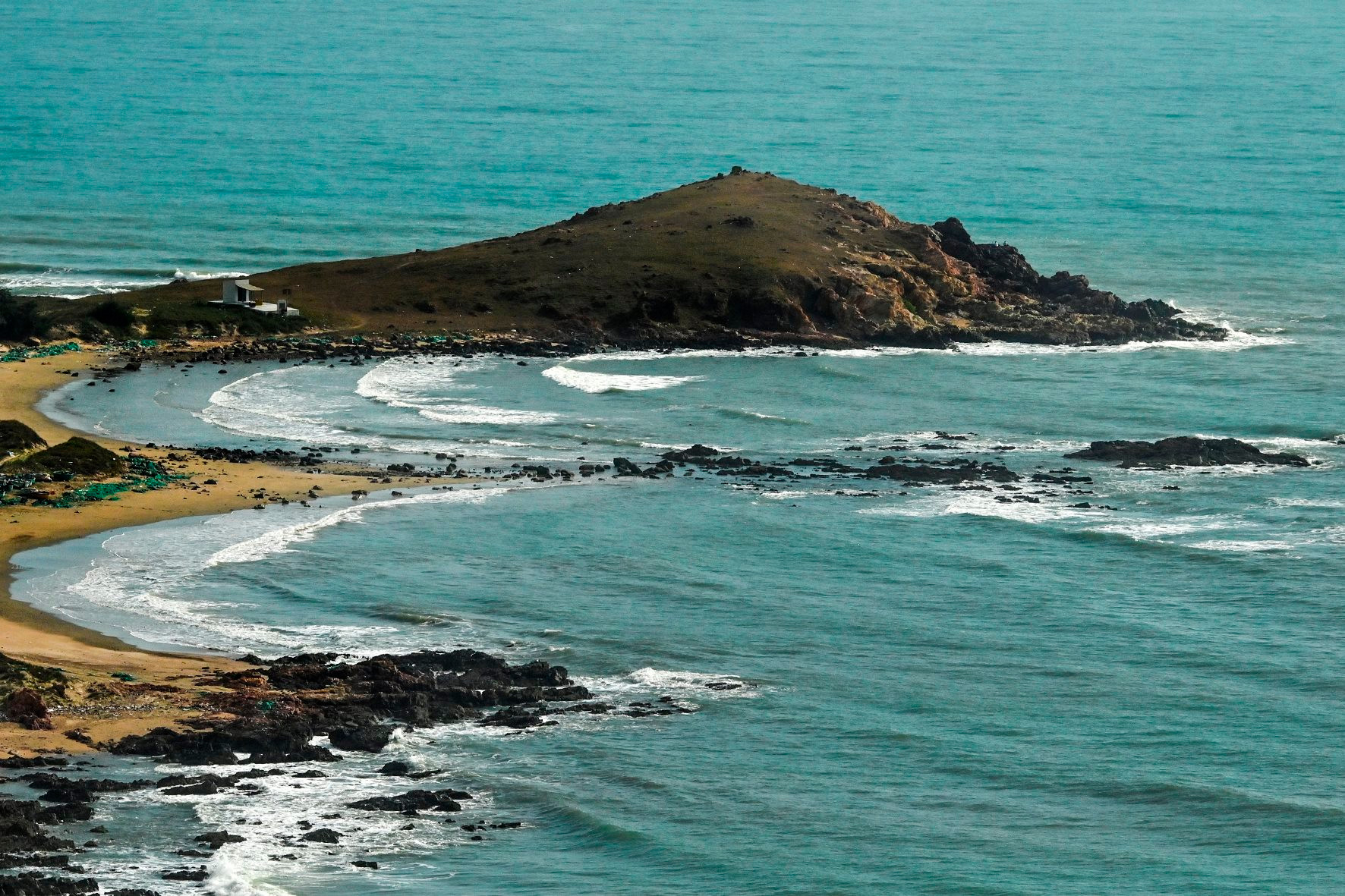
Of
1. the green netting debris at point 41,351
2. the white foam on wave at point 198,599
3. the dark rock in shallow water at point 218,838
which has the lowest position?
the dark rock in shallow water at point 218,838

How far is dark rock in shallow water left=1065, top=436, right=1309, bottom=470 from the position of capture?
66.4 metres

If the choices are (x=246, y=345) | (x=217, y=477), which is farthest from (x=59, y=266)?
(x=217, y=477)

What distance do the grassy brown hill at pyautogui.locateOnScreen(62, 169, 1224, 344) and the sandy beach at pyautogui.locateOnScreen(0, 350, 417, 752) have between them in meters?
18.5

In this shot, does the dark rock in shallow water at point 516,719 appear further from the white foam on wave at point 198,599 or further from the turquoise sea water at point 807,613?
the white foam on wave at point 198,599

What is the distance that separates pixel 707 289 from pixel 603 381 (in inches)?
515

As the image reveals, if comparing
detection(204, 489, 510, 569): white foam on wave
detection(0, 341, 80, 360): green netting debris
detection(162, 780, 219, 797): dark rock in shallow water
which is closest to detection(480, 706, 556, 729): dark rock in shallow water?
detection(162, 780, 219, 797): dark rock in shallow water

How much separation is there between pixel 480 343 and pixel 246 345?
34.5 ft

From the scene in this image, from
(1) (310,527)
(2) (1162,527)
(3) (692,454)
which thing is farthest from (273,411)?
(2) (1162,527)

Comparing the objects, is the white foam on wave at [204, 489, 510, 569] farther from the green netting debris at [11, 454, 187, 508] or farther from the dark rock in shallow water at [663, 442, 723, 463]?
the dark rock in shallow water at [663, 442, 723, 463]

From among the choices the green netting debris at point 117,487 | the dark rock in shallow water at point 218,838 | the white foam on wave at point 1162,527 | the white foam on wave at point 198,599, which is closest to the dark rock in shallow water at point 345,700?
the white foam on wave at point 198,599

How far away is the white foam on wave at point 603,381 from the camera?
80062 millimetres

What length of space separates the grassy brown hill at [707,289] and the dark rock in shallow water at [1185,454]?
26723mm

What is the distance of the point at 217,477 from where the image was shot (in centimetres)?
5894

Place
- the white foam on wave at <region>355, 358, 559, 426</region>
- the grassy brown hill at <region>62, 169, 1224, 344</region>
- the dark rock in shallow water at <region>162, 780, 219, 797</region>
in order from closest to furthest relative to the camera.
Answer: the dark rock in shallow water at <region>162, 780, 219, 797</region> → the white foam on wave at <region>355, 358, 559, 426</region> → the grassy brown hill at <region>62, 169, 1224, 344</region>
